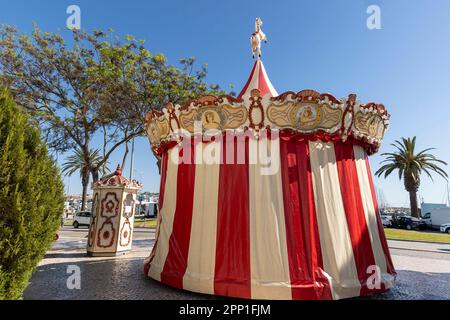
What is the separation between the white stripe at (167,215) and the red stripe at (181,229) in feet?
0.41

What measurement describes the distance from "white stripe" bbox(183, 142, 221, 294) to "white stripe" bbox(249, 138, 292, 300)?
0.70 m

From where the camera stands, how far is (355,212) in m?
4.80

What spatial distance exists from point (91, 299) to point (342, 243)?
429 centimetres

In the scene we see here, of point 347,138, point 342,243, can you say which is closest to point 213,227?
point 342,243

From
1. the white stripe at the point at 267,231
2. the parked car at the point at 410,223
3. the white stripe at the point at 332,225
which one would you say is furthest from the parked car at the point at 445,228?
the white stripe at the point at 267,231

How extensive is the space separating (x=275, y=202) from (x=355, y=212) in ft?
5.11

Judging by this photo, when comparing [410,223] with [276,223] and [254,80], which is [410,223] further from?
[276,223]

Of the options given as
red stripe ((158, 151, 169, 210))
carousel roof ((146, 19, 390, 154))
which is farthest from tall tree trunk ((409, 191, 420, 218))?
red stripe ((158, 151, 169, 210))

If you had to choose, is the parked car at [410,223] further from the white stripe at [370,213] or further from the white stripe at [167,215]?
the white stripe at [167,215]

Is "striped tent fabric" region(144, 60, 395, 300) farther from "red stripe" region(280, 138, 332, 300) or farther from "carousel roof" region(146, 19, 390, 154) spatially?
"carousel roof" region(146, 19, 390, 154)

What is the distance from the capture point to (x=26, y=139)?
3180mm

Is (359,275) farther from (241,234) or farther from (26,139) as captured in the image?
(26,139)

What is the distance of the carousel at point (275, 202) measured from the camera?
14.1ft

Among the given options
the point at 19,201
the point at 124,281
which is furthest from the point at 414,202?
the point at 19,201
